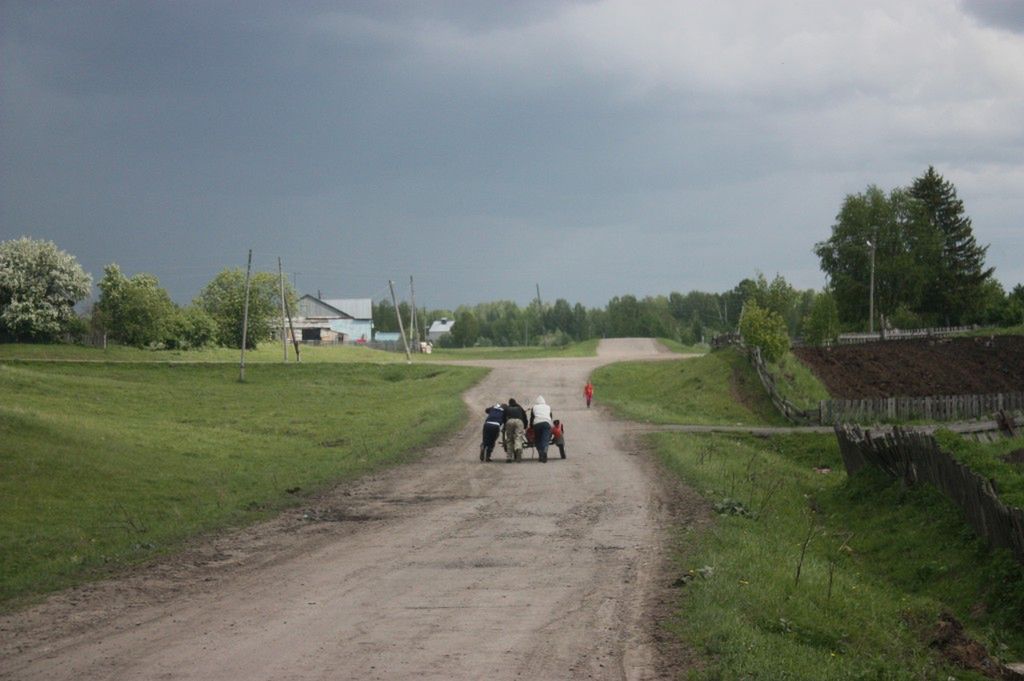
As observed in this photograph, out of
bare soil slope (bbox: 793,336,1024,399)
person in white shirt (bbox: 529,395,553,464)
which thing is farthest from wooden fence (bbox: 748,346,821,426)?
person in white shirt (bbox: 529,395,553,464)

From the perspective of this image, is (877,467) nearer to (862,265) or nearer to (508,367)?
(508,367)

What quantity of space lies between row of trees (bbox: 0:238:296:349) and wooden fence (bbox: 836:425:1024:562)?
6597 cm

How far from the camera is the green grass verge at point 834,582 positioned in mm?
10148

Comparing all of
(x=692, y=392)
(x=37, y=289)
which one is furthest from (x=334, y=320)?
(x=692, y=392)

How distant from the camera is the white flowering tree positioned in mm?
86250

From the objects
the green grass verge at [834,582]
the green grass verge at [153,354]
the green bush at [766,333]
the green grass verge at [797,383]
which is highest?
the green bush at [766,333]

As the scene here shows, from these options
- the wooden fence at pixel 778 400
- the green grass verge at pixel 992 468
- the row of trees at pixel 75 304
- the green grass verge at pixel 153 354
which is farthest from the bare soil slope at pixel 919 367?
the row of trees at pixel 75 304

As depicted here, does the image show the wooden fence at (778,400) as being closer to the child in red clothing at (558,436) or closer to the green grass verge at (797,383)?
the green grass verge at (797,383)

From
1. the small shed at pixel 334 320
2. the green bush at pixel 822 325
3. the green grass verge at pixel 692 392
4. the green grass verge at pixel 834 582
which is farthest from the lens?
the small shed at pixel 334 320

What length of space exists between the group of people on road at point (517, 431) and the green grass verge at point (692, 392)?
1386cm

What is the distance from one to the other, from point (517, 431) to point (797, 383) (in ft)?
96.6

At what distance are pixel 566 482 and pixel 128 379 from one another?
157ft

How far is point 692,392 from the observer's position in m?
55.0

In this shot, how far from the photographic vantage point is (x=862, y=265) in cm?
10200
